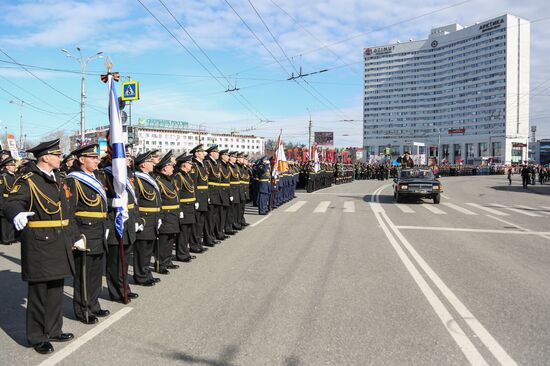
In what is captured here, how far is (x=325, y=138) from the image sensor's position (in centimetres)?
8956

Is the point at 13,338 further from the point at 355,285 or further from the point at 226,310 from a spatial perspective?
the point at 355,285

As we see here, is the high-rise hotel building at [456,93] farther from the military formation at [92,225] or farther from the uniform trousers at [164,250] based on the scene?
the uniform trousers at [164,250]

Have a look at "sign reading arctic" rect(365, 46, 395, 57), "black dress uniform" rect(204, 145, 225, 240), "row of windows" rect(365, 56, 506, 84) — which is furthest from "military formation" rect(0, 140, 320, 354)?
"sign reading arctic" rect(365, 46, 395, 57)

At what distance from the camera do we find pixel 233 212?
39.1 feet

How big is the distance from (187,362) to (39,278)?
1.71 metres

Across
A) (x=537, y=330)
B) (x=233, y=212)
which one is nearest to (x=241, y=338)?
(x=537, y=330)

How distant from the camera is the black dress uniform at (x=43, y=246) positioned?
4344mm

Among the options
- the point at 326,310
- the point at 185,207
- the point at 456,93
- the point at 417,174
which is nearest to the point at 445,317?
the point at 326,310

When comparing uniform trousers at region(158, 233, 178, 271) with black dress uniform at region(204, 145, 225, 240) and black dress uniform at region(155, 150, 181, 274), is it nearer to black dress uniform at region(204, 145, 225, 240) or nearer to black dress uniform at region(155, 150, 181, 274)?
black dress uniform at region(155, 150, 181, 274)

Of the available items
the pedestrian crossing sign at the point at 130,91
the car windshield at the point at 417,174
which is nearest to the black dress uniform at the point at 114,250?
the pedestrian crossing sign at the point at 130,91

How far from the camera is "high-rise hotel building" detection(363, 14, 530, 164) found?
138125 mm

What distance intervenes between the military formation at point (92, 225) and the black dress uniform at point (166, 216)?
2cm

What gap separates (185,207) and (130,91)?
14.8 meters

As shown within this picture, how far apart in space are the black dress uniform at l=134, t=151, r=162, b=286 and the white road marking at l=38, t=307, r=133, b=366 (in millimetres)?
1174
